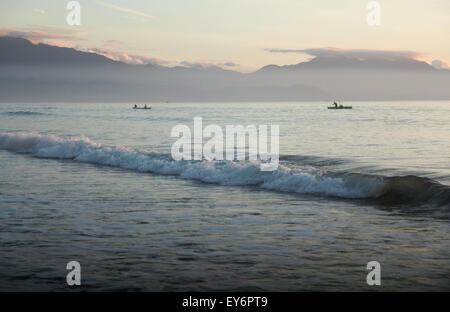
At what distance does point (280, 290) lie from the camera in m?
8.12

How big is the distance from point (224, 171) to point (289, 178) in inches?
146

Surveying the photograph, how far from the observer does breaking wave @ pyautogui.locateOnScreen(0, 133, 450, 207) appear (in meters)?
17.5

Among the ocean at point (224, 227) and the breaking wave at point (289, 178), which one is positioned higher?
the breaking wave at point (289, 178)

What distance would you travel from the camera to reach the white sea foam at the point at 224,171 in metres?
18.9

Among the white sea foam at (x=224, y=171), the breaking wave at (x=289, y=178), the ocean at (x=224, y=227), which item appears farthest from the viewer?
the white sea foam at (x=224, y=171)

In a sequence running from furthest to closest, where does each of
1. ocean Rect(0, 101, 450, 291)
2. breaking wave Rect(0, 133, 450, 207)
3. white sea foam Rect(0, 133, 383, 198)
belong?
white sea foam Rect(0, 133, 383, 198) < breaking wave Rect(0, 133, 450, 207) < ocean Rect(0, 101, 450, 291)

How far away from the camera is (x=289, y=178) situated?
20328mm

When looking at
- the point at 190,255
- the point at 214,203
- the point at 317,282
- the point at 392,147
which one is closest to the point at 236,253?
the point at 190,255

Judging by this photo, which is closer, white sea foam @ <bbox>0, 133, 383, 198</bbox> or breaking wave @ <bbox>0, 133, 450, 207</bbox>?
breaking wave @ <bbox>0, 133, 450, 207</bbox>

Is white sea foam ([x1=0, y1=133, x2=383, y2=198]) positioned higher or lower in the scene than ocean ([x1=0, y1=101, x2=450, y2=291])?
higher

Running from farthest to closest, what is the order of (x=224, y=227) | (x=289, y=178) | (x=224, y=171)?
(x=224, y=171), (x=289, y=178), (x=224, y=227)

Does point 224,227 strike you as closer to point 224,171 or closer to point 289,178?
point 289,178

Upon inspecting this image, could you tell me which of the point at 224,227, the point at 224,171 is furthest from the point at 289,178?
the point at 224,227
